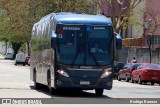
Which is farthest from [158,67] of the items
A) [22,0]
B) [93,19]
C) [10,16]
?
[10,16]

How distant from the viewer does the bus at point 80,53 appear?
2136 centimetres

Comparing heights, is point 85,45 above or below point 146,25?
below

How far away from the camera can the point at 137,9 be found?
64.5m

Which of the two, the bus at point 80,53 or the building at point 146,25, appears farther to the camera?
the building at point 146,25

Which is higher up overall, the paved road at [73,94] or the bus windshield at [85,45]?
the bus windshield at [85,45]

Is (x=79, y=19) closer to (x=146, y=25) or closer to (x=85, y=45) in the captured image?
(x=85, y=45)

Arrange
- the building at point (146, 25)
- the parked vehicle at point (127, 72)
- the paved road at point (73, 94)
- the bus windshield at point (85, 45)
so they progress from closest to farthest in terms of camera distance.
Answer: the paved road at point (73, 94), the bus windshield at point (85, 45), the parked vehicle at point (127, 72), the building at point (146, 25)

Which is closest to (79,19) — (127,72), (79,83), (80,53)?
(80,53)

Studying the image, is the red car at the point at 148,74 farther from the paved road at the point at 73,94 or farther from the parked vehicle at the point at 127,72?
the paved road at the point at 73,94

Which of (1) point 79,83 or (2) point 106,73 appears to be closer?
(1) point 79,83

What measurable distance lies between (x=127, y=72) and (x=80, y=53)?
1943 cm

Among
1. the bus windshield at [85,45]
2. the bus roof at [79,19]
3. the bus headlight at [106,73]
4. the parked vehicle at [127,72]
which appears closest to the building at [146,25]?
the parked vehicle at [127,72]

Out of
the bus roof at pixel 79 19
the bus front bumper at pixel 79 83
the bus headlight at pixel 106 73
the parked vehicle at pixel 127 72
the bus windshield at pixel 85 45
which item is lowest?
the parked vehicle at pixel 127 72

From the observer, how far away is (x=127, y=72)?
4062 centimetres
